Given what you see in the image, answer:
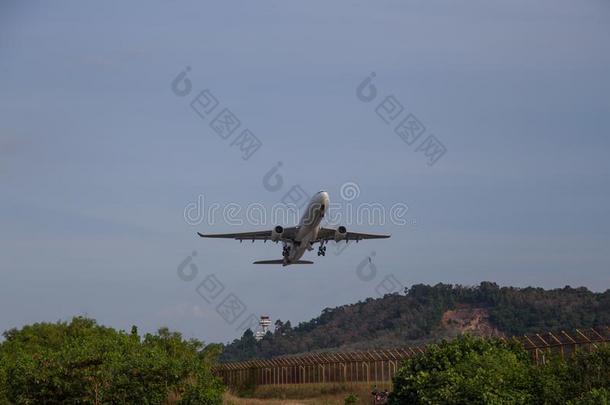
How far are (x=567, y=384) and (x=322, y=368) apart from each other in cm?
3038

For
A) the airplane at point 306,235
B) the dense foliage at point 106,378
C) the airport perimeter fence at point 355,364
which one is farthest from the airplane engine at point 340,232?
the dense foliage at point 106,378

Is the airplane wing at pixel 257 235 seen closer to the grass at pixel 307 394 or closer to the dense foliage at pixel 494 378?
the grass at pixel 307 394

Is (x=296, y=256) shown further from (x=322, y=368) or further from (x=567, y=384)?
(x=567, y=384)

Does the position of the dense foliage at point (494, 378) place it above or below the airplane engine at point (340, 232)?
below

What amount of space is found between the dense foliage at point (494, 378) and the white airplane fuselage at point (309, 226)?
71.2 ft

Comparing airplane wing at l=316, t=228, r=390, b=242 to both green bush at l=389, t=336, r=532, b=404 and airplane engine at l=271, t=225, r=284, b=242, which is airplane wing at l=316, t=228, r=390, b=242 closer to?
airplane engine at l=271, t=225, r=284, b=242

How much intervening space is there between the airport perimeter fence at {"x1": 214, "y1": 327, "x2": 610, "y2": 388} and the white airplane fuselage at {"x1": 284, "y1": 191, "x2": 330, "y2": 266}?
8136mm

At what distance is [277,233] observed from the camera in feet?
240

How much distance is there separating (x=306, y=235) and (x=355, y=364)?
1116cm

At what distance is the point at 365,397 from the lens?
59250 millimetres

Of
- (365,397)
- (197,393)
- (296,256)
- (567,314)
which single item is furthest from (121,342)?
(567,314)

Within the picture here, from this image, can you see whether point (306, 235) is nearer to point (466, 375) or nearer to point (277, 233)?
point (277, 233)

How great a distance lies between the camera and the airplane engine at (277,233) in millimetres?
73006

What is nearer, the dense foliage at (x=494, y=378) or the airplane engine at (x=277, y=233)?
the dense foliage at (x=494, y=378)
